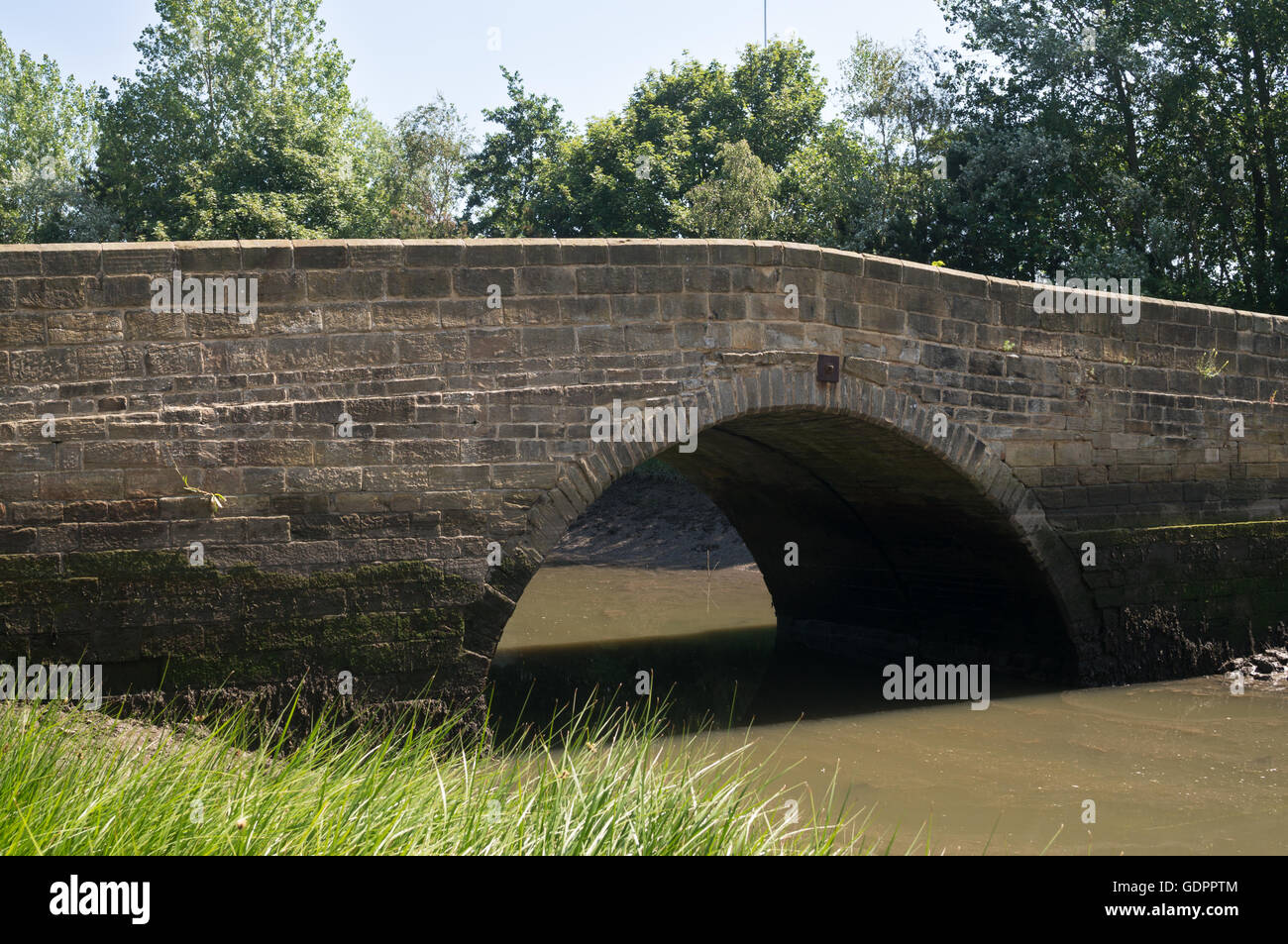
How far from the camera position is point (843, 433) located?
794 cm

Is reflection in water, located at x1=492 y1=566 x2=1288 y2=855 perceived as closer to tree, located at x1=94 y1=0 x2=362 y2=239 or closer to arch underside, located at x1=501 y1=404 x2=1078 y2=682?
arch underside, located at x1=501 y1=404 x2=1078 y2=682

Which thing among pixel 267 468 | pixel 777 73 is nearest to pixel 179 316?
pixel 267 468

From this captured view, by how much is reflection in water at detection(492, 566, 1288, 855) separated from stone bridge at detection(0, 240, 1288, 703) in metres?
0.99

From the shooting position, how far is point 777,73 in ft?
82.8

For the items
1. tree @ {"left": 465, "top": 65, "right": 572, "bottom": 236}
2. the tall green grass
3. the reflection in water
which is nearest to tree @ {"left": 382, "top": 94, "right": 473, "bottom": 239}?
tree @ {"left": 465, "top": 65, "right": 572, "bottom": 236}

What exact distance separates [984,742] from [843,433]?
2.26 m

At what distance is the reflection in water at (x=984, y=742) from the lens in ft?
18.4

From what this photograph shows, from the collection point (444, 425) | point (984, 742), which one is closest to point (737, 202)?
point (984, 742)

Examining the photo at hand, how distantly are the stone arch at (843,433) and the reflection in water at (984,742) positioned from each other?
0.87 m

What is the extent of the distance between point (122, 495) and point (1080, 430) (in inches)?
256

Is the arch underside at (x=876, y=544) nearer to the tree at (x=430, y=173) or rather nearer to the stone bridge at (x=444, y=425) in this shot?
the stone bridge at (x=444, y=425)

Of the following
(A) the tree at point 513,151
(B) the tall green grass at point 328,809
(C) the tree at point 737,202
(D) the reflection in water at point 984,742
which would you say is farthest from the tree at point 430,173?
(B) the tall green grass at point 328,809

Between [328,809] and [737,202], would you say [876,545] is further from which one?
[737,202]

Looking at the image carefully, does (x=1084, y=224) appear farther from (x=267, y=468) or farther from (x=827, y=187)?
(x=267, y=468)
